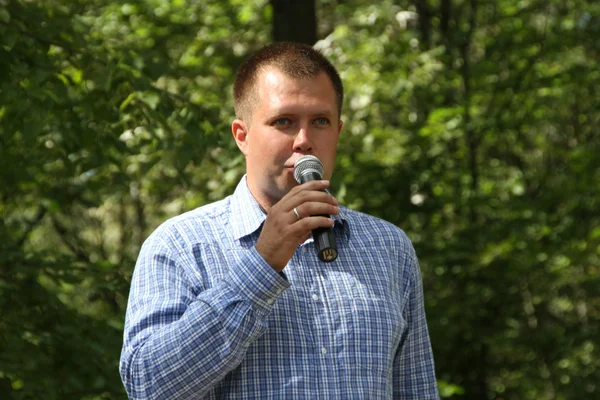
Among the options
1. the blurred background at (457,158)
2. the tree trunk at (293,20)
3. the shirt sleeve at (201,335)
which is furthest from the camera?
the blurred background at (457,158)

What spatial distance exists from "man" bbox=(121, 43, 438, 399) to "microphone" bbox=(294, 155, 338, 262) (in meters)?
0.04

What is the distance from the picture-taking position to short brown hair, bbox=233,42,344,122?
7.27 ft

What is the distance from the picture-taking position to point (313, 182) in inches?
74.4

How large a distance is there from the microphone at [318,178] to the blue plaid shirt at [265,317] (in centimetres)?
10

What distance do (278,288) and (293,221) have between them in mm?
149

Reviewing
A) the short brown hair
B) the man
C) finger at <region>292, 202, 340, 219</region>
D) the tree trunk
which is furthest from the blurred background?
finger at <region>292, 202, 340, 219</region>

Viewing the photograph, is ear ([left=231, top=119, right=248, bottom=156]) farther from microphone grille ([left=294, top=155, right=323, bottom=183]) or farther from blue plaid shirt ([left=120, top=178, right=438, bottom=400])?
microphone grille ([left=294, top=155, right=323, bottom=183])

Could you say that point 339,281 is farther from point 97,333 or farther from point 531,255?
point 531,255

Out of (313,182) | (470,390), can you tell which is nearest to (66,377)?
(313,182)

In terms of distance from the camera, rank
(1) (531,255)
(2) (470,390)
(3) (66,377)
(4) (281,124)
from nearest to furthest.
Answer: (4) (281,124), (3) (66,377), (1) (531,255), (2) (470,390)

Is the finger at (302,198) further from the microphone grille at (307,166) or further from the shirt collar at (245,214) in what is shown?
the shirt collar at (245,214)

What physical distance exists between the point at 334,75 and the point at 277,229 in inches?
24.1

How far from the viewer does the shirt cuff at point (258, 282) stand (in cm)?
188

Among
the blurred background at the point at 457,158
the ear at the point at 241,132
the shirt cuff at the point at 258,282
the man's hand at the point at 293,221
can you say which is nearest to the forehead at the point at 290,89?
the ear at the point at 241,132
